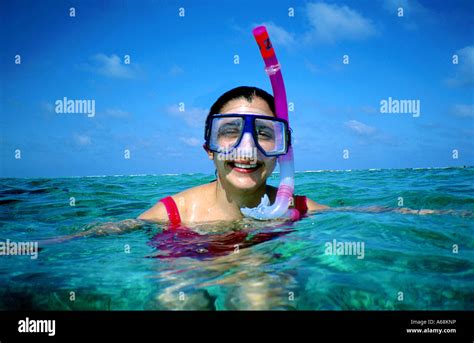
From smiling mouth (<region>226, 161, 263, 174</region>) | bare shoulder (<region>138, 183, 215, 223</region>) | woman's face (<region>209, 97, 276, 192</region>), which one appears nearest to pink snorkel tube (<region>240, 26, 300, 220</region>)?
woman's face (<region>209, 97, 276, 192</region>)

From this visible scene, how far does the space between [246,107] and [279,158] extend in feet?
2.04

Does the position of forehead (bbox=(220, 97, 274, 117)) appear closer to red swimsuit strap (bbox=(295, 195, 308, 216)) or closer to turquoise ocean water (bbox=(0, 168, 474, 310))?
turquoise ocean water (bbox=(0, 168, 474, 310))

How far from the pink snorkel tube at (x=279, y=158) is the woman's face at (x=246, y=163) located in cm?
17

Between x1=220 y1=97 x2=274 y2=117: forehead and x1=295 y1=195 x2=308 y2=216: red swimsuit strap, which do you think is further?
x1=295 y1=195 x2=308 y2=216: red swimsuit strap

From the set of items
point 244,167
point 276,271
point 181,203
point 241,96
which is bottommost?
point 276,271

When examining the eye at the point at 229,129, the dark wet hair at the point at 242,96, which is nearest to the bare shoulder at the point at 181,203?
the eye at the point at 229,129

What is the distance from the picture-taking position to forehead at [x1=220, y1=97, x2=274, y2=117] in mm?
3240

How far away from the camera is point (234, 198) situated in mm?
3502

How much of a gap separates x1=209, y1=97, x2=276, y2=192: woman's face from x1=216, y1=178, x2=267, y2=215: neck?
0.55 ft

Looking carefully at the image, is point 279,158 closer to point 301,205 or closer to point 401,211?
point 301,205

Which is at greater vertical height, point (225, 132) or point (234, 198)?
point (225, 132)

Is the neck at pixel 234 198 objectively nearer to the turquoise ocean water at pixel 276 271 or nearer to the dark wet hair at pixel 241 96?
the turquoise ocean water at pixel 276 271

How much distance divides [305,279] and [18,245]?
270cm

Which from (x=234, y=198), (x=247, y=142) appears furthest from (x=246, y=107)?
(x=234, y=198)
